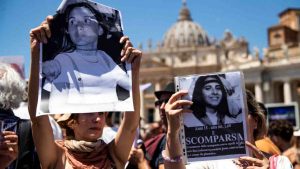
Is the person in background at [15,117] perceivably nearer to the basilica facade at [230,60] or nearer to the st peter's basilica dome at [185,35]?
the basilica facade at [230,60]

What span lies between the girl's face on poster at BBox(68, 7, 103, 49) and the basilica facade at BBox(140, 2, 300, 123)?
4047 centimetres

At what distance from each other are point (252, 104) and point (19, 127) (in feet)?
4.98

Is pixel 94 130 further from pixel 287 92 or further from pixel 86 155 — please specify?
pixel 287 92

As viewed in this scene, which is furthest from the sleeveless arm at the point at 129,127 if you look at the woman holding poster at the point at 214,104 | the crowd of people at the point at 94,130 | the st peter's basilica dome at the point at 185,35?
the st peter's basilica dome at the point at 185,35

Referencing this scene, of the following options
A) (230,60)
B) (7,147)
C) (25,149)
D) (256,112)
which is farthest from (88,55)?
(230,60)

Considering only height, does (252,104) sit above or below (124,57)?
below

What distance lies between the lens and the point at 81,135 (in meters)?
2.36

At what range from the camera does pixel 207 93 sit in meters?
2.12

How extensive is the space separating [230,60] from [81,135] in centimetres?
5016

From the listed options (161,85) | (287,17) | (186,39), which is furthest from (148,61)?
(186,39)

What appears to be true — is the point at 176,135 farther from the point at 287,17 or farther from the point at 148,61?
the point at 148,61

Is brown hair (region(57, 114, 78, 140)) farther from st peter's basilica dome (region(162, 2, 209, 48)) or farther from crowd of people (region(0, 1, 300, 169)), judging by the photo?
st peter's basilica dome (region(162, 2, 209, 48))

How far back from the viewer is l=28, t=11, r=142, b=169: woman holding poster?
2178mm

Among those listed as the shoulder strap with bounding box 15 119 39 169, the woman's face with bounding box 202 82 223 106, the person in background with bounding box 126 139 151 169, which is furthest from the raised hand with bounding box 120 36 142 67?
the person in background with bounding box 126 139 151 169
